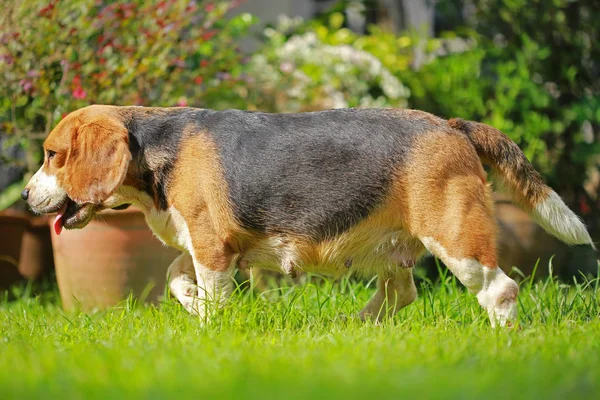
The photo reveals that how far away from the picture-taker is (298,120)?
477 cm

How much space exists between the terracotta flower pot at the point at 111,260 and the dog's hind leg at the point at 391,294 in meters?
1.71

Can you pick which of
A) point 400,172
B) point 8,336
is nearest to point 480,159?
point 400,172

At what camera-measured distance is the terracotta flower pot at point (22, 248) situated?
6715mm

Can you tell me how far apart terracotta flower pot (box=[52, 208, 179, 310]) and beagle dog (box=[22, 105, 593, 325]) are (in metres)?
1.13

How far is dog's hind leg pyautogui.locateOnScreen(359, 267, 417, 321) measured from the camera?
16.4 feet

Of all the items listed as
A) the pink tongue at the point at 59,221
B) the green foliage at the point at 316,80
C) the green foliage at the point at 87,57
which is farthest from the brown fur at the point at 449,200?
the green foliage at the point at 316,80

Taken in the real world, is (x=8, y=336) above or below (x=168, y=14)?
below

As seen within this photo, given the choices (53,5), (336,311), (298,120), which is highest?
(53,5)

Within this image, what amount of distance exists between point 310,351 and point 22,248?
12.6 ft

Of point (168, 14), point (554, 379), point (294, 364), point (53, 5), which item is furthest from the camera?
point (168, 14)

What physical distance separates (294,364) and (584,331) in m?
1.66

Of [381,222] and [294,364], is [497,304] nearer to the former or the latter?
[381,222]

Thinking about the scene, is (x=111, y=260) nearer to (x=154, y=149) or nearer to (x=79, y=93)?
(x=79, y=93)

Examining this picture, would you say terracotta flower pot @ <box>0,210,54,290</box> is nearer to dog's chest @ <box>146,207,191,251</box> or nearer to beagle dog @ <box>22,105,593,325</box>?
beagle dog @ <box>22,105,593,325</box>
